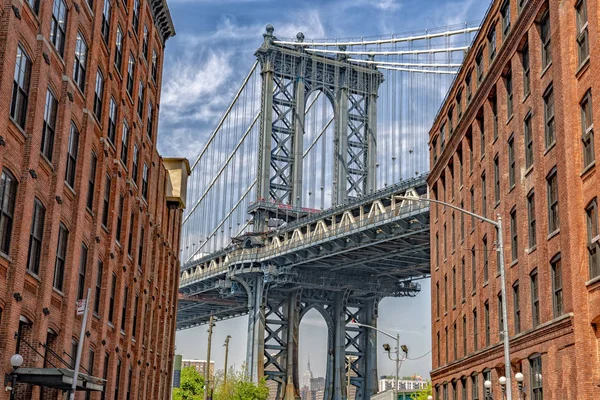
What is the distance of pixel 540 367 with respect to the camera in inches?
1233

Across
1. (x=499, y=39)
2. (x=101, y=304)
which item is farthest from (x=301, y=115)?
(x=101, y=304)

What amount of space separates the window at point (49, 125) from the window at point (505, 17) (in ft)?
67.0

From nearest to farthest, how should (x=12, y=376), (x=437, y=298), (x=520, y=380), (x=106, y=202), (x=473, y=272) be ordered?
(x=12, y=376), (x=520, y=380), (x=106, y=202), (x=473, y=272), (x=437, y=298)

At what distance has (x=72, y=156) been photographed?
96.2ft

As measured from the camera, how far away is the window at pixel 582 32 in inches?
1086

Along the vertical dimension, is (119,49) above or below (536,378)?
above

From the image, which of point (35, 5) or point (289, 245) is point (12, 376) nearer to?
point (35, 5)

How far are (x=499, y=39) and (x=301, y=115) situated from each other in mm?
63201

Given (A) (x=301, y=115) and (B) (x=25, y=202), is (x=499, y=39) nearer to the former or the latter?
(B) (x=25, y=202)

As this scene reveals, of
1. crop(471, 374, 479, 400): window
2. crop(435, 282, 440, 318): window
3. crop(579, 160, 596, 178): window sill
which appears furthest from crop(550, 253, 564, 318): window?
crop(435, 282, 440, 318): window

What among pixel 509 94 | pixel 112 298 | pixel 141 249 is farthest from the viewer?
pixel 141 249

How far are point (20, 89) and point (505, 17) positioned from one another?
2311 centimetres

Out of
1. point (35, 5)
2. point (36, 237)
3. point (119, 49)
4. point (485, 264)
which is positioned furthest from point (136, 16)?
point (485, 264)

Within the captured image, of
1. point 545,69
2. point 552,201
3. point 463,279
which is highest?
point 545,69
